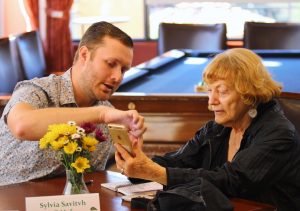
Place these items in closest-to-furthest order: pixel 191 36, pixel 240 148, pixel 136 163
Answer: pixel 136 163, pixel 240 148, pixel 191 36

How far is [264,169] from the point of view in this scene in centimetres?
242

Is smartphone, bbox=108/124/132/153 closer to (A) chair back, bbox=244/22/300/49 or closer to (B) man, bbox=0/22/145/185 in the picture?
(B) man, bbox=0/22/145/185

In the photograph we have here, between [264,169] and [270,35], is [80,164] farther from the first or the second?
[270,35]

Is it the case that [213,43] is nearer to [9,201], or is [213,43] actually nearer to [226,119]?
[226,119]

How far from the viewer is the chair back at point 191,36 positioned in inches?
263

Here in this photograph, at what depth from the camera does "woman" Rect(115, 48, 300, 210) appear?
239 centimetres

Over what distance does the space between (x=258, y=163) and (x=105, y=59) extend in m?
0.74

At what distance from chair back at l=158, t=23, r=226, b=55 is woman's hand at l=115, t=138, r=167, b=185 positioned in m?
4.40

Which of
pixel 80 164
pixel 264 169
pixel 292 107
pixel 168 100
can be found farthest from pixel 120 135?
pixel 168 100

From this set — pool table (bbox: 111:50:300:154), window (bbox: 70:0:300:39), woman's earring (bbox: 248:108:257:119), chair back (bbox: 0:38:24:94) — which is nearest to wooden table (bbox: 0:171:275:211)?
woman's earring (bbox: 248:108:257:119)

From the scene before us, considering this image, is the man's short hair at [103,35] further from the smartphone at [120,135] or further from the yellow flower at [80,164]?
the yellow flower at [80,164]

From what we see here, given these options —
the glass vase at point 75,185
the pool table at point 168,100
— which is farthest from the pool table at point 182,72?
the glass vase at point 75,185

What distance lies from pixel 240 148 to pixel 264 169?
20 cm

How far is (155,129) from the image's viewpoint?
3.88 meters
